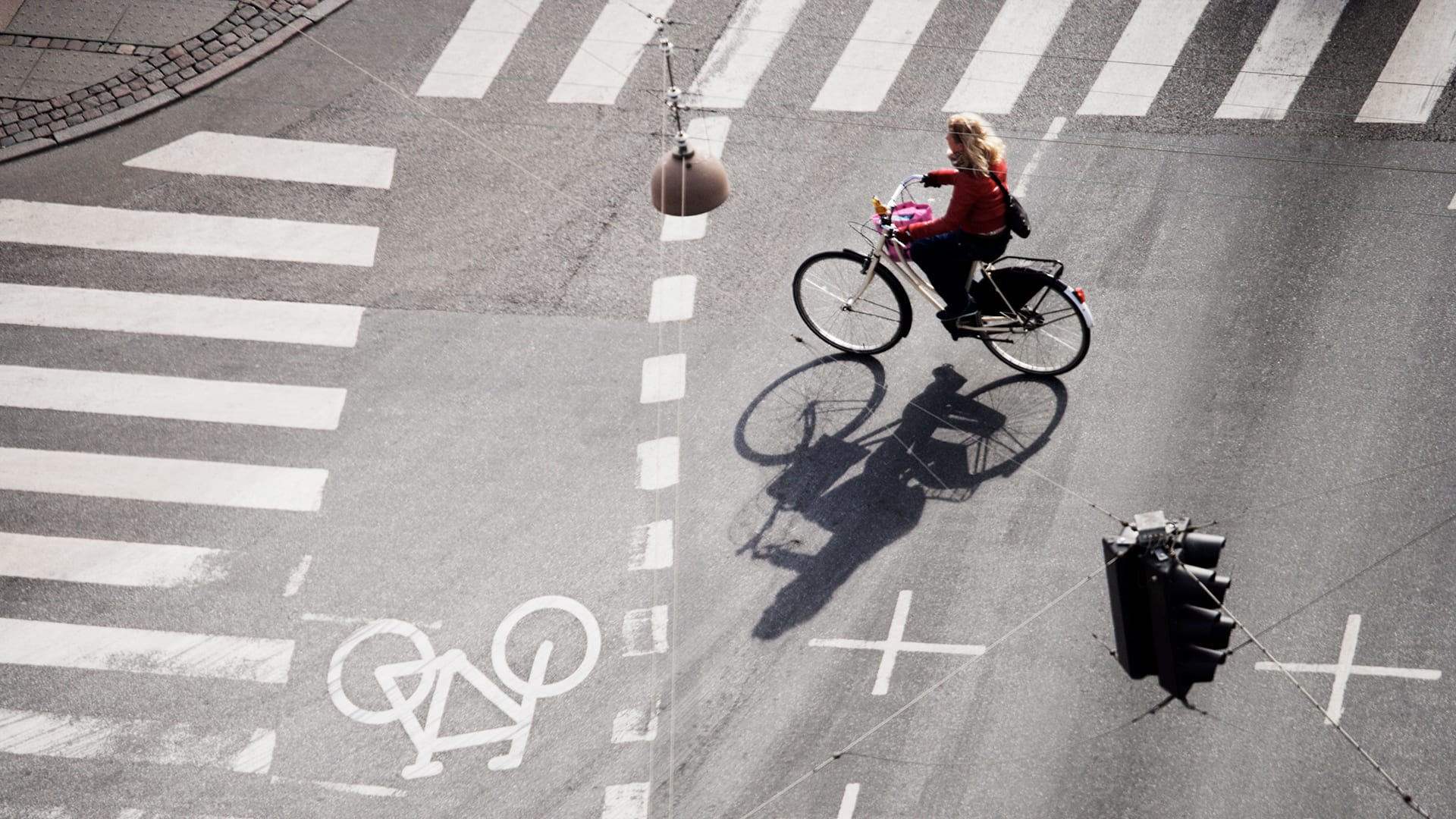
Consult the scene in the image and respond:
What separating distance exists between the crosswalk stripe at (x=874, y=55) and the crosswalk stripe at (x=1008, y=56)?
2.24 ft

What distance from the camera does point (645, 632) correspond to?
8680 millimetres

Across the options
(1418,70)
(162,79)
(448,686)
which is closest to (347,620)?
(448,686)

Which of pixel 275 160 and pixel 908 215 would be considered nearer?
pixel 908 215

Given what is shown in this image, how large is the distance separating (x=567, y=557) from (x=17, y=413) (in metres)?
4.92

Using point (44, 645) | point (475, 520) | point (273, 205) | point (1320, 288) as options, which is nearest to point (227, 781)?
point (44, 645)

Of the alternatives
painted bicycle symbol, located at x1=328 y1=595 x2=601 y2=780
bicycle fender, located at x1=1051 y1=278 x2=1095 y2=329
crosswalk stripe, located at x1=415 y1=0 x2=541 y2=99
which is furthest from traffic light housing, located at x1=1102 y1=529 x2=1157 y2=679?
crosswalk stripe, located at x1=415 y1=0 x2=541 y2=99

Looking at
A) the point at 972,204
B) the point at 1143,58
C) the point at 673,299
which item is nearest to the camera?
the point at 972,204

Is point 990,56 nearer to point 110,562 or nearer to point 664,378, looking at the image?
point 664,378

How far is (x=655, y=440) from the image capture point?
9.63 m

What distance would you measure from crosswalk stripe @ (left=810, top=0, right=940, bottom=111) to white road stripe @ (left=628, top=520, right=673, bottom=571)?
4.76 metres

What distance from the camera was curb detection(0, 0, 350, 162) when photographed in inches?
470

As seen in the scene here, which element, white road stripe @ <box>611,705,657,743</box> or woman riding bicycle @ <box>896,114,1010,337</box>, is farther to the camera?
woman riding bicycle @ <box>896,114,1010,337</box>

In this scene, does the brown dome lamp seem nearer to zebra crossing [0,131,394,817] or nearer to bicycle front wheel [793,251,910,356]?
bicycle front wheel [793,251,910,356]

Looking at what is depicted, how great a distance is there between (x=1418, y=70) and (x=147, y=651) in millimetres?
12074
